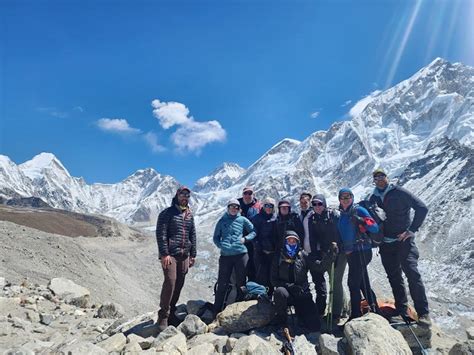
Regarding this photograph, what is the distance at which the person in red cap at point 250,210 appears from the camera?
8.96m

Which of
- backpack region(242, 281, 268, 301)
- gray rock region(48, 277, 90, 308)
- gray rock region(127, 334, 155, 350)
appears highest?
gray rock region(48, 277, 90, 308)

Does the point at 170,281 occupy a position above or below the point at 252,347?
above

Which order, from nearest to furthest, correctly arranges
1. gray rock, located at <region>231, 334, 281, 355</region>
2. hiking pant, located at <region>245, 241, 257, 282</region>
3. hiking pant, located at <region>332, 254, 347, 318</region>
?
gray rock, located at <region>231, 334, 281, 355</region>
hiking pant, located at <region>332, 254, 347, 318</region>
hiking pant, located at <region>245, 241, 257, 282</region>

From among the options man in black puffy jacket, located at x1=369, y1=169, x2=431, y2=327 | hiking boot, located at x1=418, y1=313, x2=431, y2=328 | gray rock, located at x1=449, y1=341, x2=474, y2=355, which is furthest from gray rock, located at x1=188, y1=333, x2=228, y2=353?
gray rock, located at x1=449, y1=341, x2=474, y2=355

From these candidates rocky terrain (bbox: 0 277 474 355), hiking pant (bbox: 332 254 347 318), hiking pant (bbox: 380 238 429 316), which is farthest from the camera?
hiking pant (bbox: 332 254 347 318)

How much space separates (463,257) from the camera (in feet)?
217

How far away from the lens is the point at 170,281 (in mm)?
8188

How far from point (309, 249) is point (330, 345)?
205 centimetres

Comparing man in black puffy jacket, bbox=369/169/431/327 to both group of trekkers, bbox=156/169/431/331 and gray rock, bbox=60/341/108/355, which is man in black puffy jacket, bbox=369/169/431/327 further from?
gray rock, bbox=60/341/108/355

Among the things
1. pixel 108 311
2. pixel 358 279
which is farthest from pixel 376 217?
pixel 108 311

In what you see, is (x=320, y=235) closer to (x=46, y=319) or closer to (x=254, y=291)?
(x=254, y=291)

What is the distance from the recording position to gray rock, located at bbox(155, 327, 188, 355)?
6512mm

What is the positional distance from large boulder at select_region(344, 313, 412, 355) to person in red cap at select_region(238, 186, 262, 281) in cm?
284

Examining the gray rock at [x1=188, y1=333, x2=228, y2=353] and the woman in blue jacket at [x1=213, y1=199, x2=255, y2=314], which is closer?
the gray rock at [x1=188, y1=333, x2=228, y2=353]
